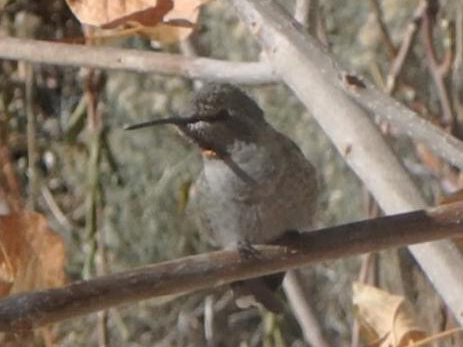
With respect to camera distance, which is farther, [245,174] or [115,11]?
[245,174]

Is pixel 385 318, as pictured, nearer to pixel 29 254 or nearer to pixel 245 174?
pixel 245 174

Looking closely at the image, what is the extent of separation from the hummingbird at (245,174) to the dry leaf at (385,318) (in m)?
0.14

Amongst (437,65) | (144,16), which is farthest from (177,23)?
(437,65)

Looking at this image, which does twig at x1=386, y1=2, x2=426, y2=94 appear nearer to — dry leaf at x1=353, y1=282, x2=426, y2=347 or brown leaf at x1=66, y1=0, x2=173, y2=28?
dry leaf at x1=353, y1=282, x2=426, y2=347

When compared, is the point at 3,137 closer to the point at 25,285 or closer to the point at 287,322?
the point at 287,322

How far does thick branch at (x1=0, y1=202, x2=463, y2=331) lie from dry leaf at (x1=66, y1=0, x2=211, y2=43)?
0.34 meters

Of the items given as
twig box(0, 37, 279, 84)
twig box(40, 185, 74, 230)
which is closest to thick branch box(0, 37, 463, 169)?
twig box(0, 37, 279, 84)

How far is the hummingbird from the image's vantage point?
6.00 ft

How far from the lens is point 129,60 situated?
1.81 metres

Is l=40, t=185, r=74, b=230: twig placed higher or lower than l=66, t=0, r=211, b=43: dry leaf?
lower

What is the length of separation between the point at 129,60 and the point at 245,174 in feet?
0.73

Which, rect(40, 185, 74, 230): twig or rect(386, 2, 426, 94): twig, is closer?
rect(386, 2, 426, 94): twig

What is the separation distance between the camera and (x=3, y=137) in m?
3.11

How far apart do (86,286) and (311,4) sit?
86 cm
